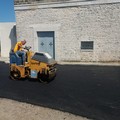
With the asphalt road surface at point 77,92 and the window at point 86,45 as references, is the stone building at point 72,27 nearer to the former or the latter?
the window at point 86,45

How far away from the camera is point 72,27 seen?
16438 mm

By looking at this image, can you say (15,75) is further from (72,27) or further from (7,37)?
(7,37)

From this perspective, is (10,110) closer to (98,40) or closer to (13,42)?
(98,40)

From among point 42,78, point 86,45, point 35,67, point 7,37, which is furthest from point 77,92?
point 7,37

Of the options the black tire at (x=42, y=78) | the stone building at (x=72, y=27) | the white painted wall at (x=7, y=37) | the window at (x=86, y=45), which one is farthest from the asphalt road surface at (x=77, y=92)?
the white painted wall at (x=7, y=37)

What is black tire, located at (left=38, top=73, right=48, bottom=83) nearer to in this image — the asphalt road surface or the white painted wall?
the asphalt road surface

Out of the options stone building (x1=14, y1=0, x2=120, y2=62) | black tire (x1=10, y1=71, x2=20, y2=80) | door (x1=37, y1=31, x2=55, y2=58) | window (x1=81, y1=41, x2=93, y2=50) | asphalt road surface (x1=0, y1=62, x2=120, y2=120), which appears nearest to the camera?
asphalt road surface (x1=0, y1=62, x2=120, y2=120)

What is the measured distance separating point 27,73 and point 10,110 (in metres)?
3.84

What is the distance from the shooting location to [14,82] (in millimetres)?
10922

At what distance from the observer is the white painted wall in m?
20.6

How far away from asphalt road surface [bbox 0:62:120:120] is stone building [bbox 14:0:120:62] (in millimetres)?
3593

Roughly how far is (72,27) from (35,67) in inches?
262

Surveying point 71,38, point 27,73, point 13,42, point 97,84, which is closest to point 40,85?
point 27,73

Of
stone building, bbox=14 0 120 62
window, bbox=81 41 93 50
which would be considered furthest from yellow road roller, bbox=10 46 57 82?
window, bbox=81 41 93 50
